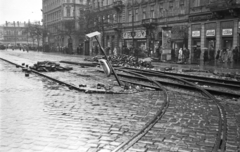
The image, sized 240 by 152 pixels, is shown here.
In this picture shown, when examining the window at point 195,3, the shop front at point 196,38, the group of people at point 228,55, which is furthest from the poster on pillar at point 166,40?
the window at point 195,3

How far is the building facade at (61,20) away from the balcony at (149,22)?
85.2ft

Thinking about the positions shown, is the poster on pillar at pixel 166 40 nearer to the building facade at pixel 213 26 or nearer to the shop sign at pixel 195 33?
the building facade at pixel 213 26

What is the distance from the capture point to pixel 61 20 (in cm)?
8425

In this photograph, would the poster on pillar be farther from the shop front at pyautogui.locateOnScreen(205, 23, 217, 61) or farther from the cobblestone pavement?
the cobblestone pavement

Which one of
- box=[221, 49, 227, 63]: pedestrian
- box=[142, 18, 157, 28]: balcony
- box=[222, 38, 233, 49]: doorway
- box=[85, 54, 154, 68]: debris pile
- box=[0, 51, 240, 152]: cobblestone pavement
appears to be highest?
box=[142, 18, 157, 28]: balcony

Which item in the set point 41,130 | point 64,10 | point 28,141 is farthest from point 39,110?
point 64,10

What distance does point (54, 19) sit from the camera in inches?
3669

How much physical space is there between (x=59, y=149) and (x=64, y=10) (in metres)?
81.5

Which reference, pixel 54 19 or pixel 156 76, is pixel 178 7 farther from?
pixel 54 19

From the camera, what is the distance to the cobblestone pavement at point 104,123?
5.18 meters

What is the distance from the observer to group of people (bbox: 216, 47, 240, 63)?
96.1ft

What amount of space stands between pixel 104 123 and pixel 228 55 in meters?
26.8

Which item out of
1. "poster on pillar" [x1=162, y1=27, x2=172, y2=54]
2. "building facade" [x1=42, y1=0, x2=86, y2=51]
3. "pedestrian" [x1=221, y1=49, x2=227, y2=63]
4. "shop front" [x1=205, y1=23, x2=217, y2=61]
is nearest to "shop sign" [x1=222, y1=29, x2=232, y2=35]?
"shop front" [x1=205, y1=23, x2=217, y2=61]

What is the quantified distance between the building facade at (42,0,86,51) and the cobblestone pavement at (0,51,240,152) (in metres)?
58.5
